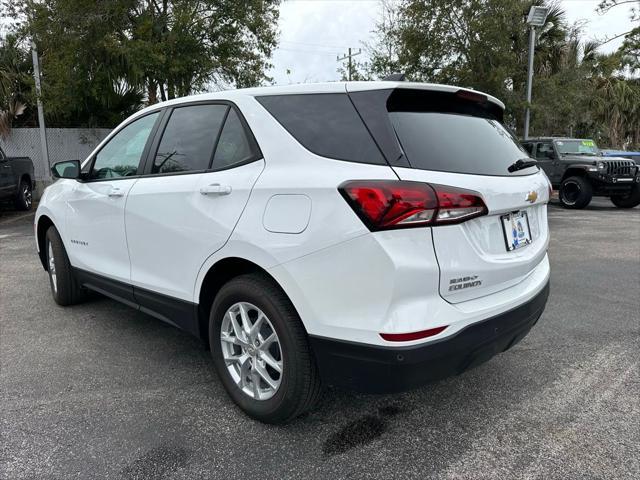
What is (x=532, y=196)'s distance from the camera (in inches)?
104

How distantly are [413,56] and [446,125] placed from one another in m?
13.6

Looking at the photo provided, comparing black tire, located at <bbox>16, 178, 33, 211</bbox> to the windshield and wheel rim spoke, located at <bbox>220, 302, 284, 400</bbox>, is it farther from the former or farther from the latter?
the windshield

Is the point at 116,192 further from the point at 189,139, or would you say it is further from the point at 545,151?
the point at 545,151

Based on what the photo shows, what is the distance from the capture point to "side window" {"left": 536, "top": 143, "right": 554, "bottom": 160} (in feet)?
44.0

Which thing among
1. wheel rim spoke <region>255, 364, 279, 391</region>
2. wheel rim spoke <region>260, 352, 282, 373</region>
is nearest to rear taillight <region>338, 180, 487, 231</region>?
wheel rim spoke <region>260, 352, 282, 373</region>

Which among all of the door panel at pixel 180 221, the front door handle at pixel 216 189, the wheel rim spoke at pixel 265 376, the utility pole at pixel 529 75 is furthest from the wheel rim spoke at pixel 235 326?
the utility pole at pixel 529 75

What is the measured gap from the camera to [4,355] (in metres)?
3.60

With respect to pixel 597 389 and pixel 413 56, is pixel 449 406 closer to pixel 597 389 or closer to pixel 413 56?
pixel 597 389

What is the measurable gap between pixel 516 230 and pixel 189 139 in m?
1.94

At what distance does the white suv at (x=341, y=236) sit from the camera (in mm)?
2096

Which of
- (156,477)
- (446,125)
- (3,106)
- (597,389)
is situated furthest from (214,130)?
(3,106)

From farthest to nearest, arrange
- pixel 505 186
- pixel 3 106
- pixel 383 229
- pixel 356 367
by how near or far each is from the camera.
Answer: pixel 3 106 < pixel 505 186 < pixel 356 367 < pixel 383 229

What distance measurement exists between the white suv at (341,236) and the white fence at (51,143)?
13438 mm

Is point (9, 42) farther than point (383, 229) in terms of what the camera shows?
Yes
